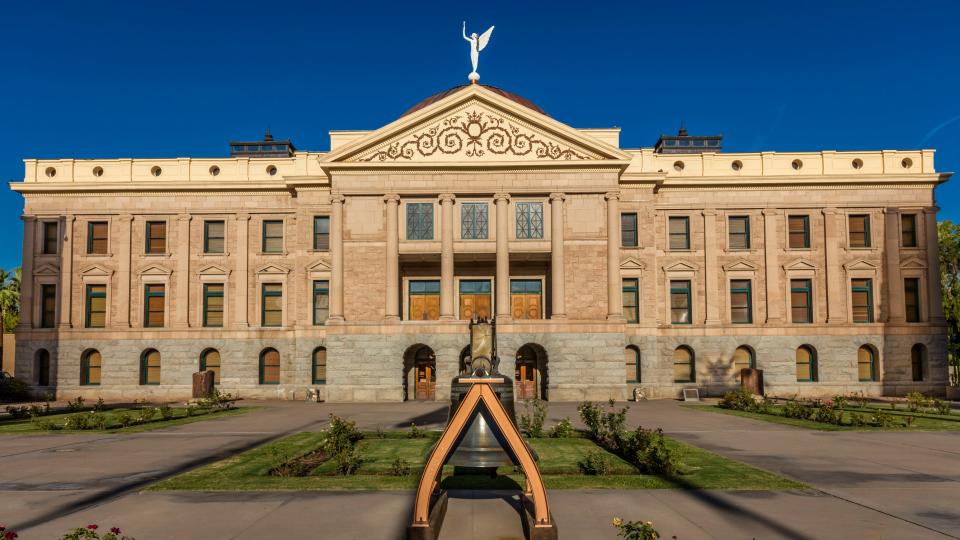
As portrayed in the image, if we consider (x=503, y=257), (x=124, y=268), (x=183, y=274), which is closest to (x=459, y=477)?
(x=503, y=257)

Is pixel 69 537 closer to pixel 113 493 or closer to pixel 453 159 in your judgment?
pixel 113 493

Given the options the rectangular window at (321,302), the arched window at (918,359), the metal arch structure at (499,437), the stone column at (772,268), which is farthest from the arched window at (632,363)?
the metal arch structure at (499,437)

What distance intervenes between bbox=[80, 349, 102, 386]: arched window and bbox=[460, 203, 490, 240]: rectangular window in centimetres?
2410

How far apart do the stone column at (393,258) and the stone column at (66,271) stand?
20857 mm

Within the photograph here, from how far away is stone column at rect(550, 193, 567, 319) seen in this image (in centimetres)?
3744

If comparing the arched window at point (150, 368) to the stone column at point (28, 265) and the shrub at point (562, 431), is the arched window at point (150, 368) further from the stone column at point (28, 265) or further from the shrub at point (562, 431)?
the shrub at point (562, 431)

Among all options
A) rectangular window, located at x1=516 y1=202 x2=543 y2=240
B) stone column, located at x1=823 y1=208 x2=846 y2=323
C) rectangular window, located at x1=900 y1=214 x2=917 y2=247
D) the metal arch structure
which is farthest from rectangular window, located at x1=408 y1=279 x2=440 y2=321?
the metal arch structure

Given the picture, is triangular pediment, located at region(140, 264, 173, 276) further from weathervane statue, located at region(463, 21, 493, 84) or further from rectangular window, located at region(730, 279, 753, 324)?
rectangular window, located at region(730, 279, 753, 324)

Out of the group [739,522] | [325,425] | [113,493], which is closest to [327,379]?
[325,425]

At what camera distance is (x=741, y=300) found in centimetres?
4228

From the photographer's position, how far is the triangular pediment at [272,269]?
1657 inches

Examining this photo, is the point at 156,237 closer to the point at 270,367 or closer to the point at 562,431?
the point at 270,367

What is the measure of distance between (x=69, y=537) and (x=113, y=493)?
6.76 metres

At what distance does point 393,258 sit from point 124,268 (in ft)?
59.4
